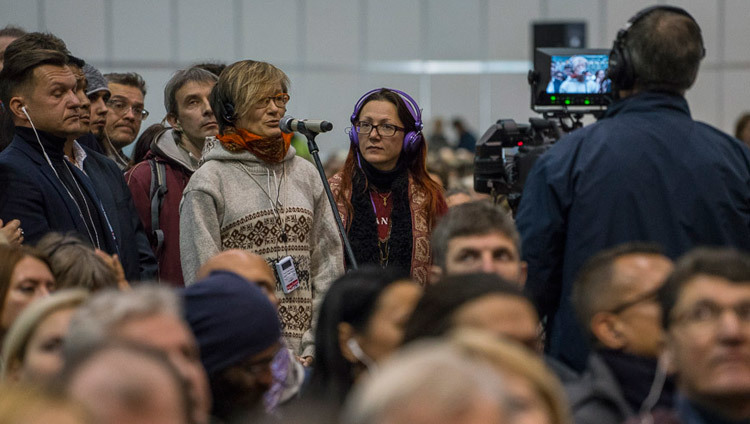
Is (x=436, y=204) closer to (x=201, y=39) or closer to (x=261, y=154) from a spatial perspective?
(x=261, y=154)

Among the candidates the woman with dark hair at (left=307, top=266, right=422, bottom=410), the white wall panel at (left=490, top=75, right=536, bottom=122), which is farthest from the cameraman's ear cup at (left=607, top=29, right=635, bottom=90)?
the white wall panel at (left=490, top=75, right=536, bottom=122)

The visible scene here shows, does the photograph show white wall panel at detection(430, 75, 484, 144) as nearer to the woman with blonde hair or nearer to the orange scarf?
the orange scarf

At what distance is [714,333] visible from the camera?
2162 millimetres

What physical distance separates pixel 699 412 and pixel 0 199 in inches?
89.4

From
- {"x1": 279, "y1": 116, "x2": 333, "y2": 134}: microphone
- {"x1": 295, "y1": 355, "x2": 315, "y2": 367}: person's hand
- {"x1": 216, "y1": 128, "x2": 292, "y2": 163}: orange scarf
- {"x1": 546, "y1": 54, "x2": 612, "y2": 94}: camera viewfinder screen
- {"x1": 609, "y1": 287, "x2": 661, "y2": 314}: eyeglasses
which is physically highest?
{"x1": 546, "y1": 54, "x2": 612, "y2": 94}: camera viewfinder screen

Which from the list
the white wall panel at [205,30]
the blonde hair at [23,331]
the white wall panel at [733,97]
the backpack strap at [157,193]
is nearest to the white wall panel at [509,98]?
the white wall panel at [733,97]

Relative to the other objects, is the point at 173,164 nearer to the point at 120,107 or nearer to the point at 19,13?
the point at 120,107

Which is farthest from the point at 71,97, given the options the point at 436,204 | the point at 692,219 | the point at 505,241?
the point at 692,219

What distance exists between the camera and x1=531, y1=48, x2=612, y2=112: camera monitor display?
3689mm

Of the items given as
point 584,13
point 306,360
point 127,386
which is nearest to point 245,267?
point 306,360

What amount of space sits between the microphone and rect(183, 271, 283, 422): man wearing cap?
1.06m

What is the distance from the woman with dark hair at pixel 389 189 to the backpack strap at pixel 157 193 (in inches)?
26.5

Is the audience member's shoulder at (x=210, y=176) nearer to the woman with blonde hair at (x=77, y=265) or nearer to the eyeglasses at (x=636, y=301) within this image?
the woman with blonde hair at (x=77, y=265)

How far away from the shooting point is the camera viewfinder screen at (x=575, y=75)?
3.69 meters
